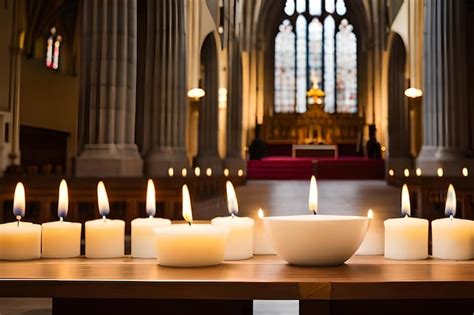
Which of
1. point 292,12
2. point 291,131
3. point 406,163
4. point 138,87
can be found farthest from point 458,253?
point 292,12

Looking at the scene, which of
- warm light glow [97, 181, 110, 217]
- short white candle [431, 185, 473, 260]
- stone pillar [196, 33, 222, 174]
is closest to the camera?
short white candle [431, 185, 473, 260]

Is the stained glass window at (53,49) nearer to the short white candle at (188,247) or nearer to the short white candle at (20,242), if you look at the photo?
the short white candle at (20,242)

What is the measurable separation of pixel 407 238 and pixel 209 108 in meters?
20.9

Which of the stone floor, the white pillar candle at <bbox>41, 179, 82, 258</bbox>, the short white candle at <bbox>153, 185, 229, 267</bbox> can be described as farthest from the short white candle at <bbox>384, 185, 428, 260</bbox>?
the white pillar candle at <bbox>41, 179, 82, 258</bbox>

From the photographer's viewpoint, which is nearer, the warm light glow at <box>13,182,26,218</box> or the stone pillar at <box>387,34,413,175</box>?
the warm light glow at <box>13,182,26,218</box>

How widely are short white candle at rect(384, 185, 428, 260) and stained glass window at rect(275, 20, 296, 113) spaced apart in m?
34.8

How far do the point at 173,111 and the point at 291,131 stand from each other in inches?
826

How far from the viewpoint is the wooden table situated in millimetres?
1327

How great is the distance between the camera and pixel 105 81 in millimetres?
10875

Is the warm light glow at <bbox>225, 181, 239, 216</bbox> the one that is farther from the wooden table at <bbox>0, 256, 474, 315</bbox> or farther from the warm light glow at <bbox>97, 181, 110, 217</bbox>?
the warm light glow at <bbox>97, 181, 110, 217</bbox>

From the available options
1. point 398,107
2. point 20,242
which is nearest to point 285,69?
point 398,107

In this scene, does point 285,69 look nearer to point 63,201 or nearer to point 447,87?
point 447,87

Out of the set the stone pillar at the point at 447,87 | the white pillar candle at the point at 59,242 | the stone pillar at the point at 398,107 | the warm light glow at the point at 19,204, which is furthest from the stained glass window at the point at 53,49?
the white pillar candle at the point at 59,242

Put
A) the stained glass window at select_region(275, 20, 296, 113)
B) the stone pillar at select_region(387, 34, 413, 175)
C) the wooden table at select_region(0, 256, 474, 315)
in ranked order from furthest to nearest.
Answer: the stained glass window at select_region(275, 20, 296, 113) < the stone pillar at select_region(387, 34, 413, 175) < the wooden table at select_region(0, 256, 474, 315)
